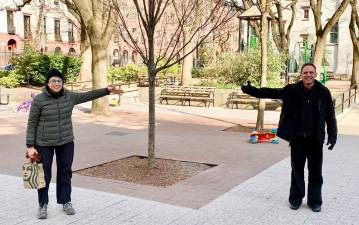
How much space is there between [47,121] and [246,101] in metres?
14.5

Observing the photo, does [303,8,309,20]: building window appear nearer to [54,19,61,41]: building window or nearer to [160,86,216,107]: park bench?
[54,19,61,41]: building window

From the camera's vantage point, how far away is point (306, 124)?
571 centimetres

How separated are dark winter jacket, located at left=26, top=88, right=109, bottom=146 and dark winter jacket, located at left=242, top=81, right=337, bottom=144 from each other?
91.0 inches

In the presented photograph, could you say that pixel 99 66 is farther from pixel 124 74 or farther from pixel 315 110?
pixel 124 74

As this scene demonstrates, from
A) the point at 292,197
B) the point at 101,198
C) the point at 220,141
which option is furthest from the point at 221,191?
the point at 220,141

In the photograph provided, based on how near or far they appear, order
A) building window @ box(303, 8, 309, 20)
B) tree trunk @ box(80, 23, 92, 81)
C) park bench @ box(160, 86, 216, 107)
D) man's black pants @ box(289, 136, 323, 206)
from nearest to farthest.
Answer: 1. man's black pants @ box(289, 136, 323, 206)
2. park bench @ box(160, 86, 216, 107)
3. tree trunk @ box(80, 23, 92, 81)
4. building window @ box(303, 8, 309, 20)

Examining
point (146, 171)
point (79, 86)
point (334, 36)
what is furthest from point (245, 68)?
point (334, 36)

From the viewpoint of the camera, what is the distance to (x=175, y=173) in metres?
7.98

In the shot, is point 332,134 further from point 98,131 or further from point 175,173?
point 98,131

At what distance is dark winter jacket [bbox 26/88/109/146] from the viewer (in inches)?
211

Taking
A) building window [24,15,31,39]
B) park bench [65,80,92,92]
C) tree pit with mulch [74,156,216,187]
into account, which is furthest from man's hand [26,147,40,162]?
building window [24,15,31,39]

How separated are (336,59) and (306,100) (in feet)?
154

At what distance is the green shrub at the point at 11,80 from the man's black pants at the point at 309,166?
19.9 meters

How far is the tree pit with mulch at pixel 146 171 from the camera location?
24.7ft
